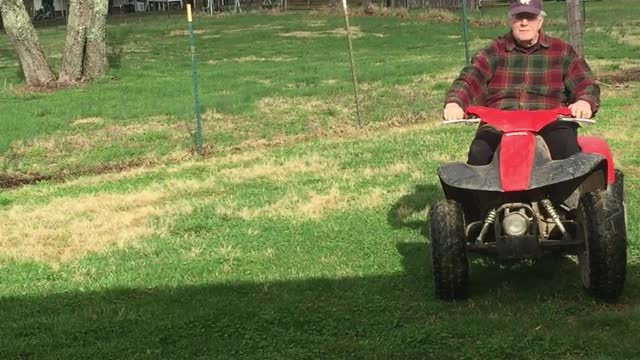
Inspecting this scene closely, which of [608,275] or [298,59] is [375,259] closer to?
[608,275]

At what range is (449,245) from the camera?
13.5 ft

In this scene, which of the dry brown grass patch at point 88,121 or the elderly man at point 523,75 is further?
the dry brown grass patch at point 88,121

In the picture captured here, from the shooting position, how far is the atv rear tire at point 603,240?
3871 millimetres

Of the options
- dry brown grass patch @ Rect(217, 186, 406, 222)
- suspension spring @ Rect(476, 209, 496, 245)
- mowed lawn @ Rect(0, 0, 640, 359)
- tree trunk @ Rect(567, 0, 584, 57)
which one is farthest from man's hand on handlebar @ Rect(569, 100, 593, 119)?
tree trunk @ Rect(567, 0, 584, 57)

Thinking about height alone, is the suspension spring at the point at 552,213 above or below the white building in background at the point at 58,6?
below

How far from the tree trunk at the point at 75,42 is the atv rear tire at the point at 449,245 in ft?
43.7

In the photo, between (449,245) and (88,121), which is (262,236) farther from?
(88,121)

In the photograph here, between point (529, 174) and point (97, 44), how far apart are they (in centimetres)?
1439

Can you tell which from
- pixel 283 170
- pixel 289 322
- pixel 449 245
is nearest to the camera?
pixel 449 245

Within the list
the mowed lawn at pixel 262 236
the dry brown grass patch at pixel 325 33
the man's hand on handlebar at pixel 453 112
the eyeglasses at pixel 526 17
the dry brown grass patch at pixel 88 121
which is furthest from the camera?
the dry brown grass patch at pixel 325 33

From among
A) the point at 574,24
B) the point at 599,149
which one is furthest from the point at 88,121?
the point at 599,149

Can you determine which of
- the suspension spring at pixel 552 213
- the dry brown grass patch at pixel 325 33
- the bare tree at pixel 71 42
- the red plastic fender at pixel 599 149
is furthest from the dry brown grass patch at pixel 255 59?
the suspension spring at pixel 552 213

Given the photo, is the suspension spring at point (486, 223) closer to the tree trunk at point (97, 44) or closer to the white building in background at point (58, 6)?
the tree trunk at point (97, 44)

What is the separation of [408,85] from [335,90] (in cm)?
138
